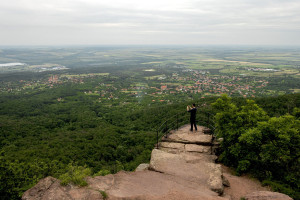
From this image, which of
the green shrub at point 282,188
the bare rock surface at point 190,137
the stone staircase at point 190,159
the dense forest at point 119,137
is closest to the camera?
the green shrub at point 282,188

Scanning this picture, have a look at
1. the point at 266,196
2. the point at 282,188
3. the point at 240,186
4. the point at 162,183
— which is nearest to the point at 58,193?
the point at 162,183

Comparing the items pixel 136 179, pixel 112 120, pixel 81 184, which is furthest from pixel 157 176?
pixel 112 120

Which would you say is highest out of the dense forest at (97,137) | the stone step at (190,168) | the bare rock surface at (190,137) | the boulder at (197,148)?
the bare rock surface at (190,137)

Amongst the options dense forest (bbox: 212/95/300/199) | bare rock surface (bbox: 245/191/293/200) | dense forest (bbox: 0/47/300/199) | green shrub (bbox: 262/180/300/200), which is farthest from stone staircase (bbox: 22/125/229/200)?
green shrub (bbox: 262/180/300/200)

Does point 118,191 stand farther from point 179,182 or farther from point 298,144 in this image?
point 298,144

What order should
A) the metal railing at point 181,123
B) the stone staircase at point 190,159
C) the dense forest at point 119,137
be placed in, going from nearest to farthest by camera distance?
the stone staircase at point 190,159 → the dense forest at point 119,137 → the metal railing at point 181,123

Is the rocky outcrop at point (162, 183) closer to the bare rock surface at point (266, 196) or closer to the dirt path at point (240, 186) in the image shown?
the bare rock surface at point (266, 196)

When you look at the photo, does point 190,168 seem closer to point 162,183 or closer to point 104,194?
point 162,183

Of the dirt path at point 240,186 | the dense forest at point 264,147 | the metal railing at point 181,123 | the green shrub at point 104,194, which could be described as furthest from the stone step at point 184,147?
the green shrub at point 104,194
